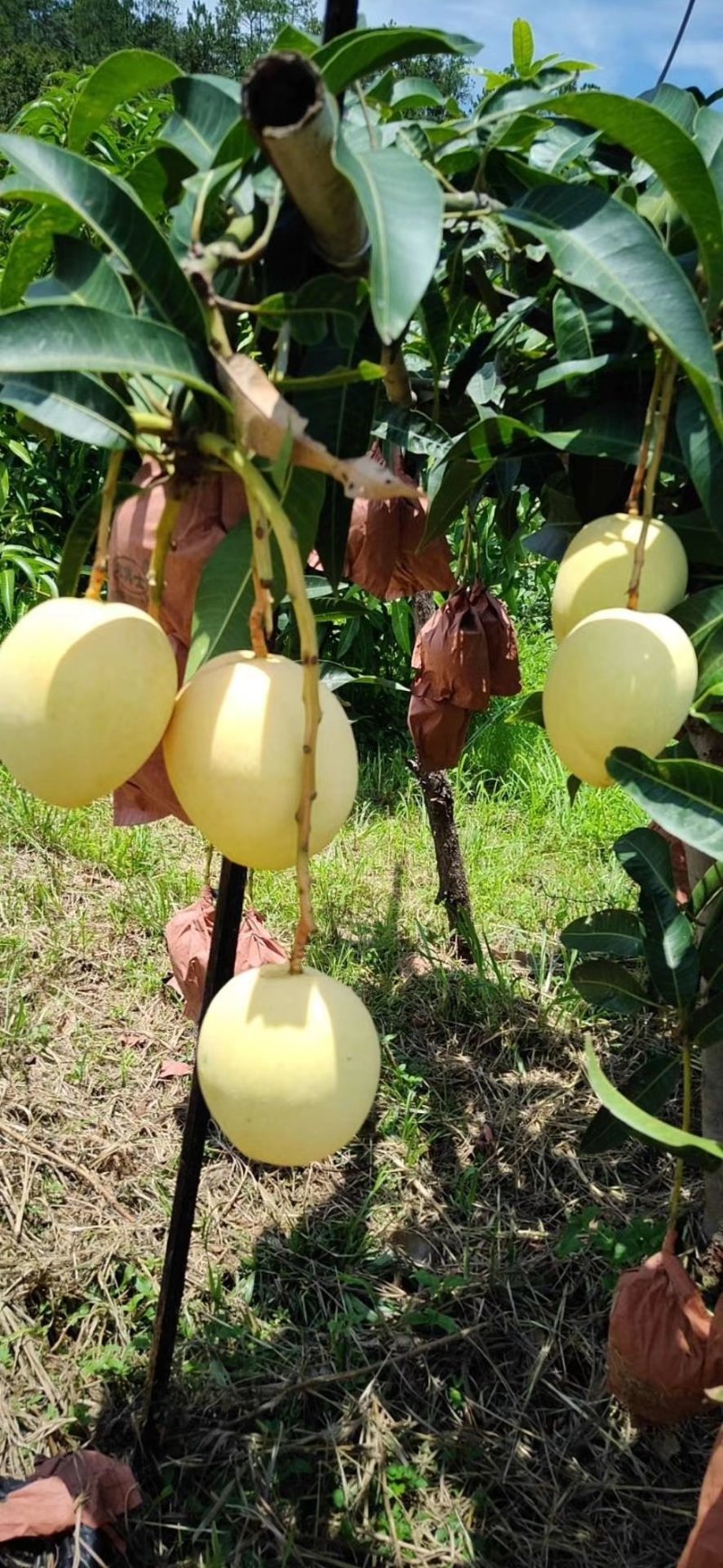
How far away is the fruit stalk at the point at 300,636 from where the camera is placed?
503 millimetres

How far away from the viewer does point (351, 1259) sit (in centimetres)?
159

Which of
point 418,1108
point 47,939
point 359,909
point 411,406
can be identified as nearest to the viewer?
point 411,406

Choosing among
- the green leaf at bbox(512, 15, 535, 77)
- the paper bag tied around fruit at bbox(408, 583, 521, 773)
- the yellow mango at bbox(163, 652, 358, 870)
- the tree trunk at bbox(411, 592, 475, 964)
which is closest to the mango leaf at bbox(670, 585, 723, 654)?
the yellow mango at bbox(163, 652, 358, 870)

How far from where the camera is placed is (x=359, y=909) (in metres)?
2.46

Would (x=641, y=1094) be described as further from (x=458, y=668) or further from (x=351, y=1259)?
(x=458, y=668)

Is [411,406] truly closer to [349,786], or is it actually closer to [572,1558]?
[349,786]

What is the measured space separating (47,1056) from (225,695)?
156cm

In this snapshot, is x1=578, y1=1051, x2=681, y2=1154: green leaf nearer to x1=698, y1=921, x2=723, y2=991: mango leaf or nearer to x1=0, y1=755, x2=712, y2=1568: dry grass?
x1=698, y1=921, x2=723, y2=991: mango leaf

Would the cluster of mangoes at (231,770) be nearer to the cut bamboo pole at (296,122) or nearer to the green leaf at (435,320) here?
the cut bamboo pole at (296,122)

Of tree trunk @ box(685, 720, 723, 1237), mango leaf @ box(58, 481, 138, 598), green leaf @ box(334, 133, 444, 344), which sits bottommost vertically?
tree trunk @ box(685, 720, 723, 1237)

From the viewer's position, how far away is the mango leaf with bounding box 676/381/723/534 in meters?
0.68

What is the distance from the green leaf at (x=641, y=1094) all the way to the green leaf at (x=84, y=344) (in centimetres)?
74

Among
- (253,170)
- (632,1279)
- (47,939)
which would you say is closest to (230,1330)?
(632,1279)

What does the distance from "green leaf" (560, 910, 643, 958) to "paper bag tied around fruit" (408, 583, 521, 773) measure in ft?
2.95
